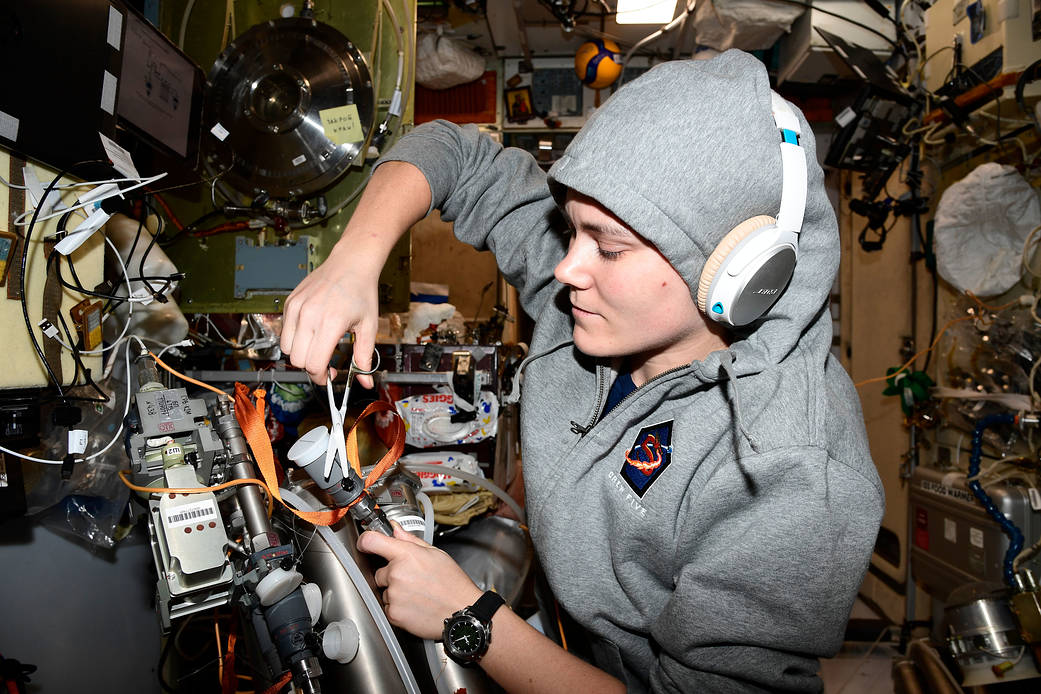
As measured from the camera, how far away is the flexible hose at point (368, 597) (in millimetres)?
994

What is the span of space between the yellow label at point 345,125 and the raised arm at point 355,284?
0.97 m

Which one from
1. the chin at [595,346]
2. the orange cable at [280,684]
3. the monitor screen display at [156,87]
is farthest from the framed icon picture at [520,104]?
the orange cable at [280,684]

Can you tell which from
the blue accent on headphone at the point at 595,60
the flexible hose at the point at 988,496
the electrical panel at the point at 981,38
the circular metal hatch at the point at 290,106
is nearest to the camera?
the circular metal hatch at the point at 290,106

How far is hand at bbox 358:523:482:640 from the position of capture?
3.36 ft

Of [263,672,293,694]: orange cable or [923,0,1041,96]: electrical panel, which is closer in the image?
[263,672,293,694]: orange cable

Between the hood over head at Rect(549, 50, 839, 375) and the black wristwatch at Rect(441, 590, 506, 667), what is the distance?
68 cm

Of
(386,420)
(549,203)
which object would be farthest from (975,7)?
(386,420)

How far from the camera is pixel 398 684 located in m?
1.00

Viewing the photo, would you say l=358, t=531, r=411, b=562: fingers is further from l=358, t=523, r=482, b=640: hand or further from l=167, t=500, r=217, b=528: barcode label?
l=167, t=500, r=217, b=528: barcode label

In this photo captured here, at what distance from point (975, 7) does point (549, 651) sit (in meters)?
3.04

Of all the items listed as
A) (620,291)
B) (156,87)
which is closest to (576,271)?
(620,291)

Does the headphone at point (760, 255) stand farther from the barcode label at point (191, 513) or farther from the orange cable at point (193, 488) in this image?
the barcode label at point (191, 513)

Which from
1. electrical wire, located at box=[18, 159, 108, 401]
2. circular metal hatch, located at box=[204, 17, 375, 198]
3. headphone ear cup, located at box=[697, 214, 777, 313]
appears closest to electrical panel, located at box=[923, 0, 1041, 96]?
headphone ear cup, located at box=[697, 214, 777, 313]

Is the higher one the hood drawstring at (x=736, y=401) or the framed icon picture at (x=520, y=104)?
the framed icon picture at (x=520, y=104)
